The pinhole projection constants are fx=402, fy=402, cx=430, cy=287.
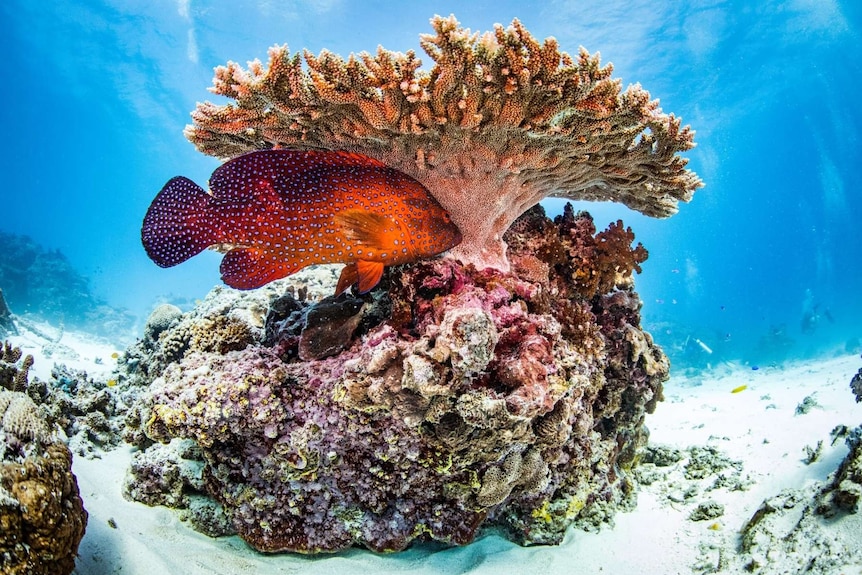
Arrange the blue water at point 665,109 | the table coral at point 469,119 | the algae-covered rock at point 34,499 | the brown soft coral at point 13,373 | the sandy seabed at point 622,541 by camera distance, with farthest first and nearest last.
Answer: the blue water at point 665,109
the brown soft coral at point 13,373
the sandy seabed at point 622,541
the table coral at point 469,119
the algae-covered rock at point 34,499

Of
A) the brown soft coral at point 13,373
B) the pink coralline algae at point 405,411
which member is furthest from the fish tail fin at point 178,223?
the brown soft coral at point 13,373

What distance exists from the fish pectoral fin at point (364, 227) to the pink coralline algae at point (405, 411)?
39cm

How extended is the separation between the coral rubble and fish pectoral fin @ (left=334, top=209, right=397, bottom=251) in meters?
2.03

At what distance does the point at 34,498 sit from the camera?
6.23ft

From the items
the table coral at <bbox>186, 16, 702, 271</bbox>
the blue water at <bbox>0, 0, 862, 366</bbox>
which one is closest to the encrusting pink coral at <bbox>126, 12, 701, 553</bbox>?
the table coral at <bbox>186, 16, 702, 271</bbox>

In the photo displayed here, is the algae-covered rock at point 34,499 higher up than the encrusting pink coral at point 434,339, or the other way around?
the encrusting pink coral at point 434,339

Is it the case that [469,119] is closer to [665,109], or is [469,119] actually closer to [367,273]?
[367,273]

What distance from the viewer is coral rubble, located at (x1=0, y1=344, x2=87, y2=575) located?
5.91 feet

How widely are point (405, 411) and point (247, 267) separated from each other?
1495 millimetres

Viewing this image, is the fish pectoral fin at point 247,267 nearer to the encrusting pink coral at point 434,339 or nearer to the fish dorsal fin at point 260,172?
the fish dorsal fin at point 260,172

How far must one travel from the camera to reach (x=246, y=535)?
10.2 ft

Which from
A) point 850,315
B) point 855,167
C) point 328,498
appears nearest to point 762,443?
point 328,498

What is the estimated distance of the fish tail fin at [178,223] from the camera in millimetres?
2698

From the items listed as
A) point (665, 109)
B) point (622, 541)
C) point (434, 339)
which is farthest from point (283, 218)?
point (665, 109)
